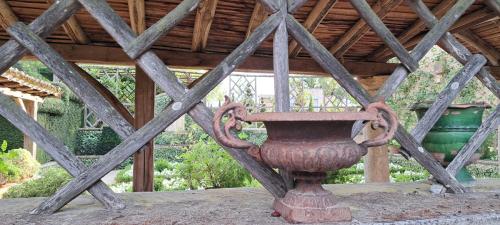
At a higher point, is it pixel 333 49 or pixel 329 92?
pixel 329 92

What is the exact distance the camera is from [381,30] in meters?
2.11

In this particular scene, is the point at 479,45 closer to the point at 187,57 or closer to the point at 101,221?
the point at 187,57

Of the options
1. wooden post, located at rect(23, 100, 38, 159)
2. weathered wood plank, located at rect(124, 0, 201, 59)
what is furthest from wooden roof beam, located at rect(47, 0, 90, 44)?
wooden post, located at rect(23, 100, 38, 159)

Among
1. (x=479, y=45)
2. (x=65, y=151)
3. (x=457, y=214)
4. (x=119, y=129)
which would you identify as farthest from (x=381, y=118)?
(x=479, y=45)

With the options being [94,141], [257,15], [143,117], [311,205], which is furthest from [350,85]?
[94,141]

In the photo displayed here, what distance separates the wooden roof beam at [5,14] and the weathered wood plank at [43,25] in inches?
46.7

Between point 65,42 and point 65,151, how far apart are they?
2100mm

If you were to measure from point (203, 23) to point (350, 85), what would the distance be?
1.53 m

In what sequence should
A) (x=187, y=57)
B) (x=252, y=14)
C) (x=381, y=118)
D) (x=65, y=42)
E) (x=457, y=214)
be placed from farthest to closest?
1. (x=187, y=57)
2. (x=65, y=42)
3. (x=252, y=14)
4. (x=457, y=214)
5. (x=381, y=118)

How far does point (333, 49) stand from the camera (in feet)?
12.9

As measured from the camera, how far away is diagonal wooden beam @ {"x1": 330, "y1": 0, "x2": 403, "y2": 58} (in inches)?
113

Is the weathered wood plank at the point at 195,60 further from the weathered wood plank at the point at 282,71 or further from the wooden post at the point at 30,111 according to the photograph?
the wooden post at the point at 30,111

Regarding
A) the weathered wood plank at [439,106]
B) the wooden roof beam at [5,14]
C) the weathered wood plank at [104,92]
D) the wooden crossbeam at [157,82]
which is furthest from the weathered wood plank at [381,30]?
the weathered wood plank at [104,92]

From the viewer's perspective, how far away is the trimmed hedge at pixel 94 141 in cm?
1234
